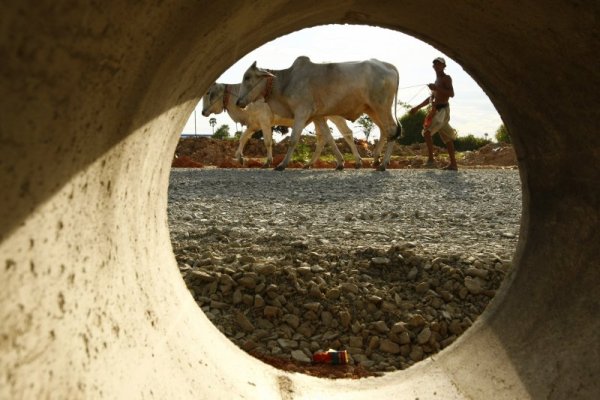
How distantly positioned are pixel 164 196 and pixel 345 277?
2.44m

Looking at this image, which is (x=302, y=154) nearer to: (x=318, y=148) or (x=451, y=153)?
(x=318, y=148)

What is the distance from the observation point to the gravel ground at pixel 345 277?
4.17m

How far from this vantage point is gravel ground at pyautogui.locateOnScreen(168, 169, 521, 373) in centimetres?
417

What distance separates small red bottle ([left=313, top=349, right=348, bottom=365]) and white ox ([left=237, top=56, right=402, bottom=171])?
420 inches

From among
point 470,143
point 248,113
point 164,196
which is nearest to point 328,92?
point 248,113

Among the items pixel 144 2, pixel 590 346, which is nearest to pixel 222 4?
pixel 144 2

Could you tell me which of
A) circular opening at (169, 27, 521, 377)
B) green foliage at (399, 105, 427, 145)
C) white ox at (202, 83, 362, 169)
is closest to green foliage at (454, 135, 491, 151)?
green foliage at (399, 105, 427, 145)

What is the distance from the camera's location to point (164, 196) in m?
2.49

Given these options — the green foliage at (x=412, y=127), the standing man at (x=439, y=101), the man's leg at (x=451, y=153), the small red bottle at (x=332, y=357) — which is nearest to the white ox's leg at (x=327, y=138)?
the man's leg at (x=451, y=153)

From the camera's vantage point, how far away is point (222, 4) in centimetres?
168

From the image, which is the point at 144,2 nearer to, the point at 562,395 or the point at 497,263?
the point at 562,395

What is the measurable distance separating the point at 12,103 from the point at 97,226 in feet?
1.60

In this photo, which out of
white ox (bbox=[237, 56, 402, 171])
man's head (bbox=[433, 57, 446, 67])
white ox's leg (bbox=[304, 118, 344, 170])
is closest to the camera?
man's head (bbox=[433, 57, 446, 67])

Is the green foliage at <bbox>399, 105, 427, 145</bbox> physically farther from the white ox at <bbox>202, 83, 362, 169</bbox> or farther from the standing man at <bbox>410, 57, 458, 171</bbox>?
the standing man at <bbox>410, 57, 458, 171</bbox>
